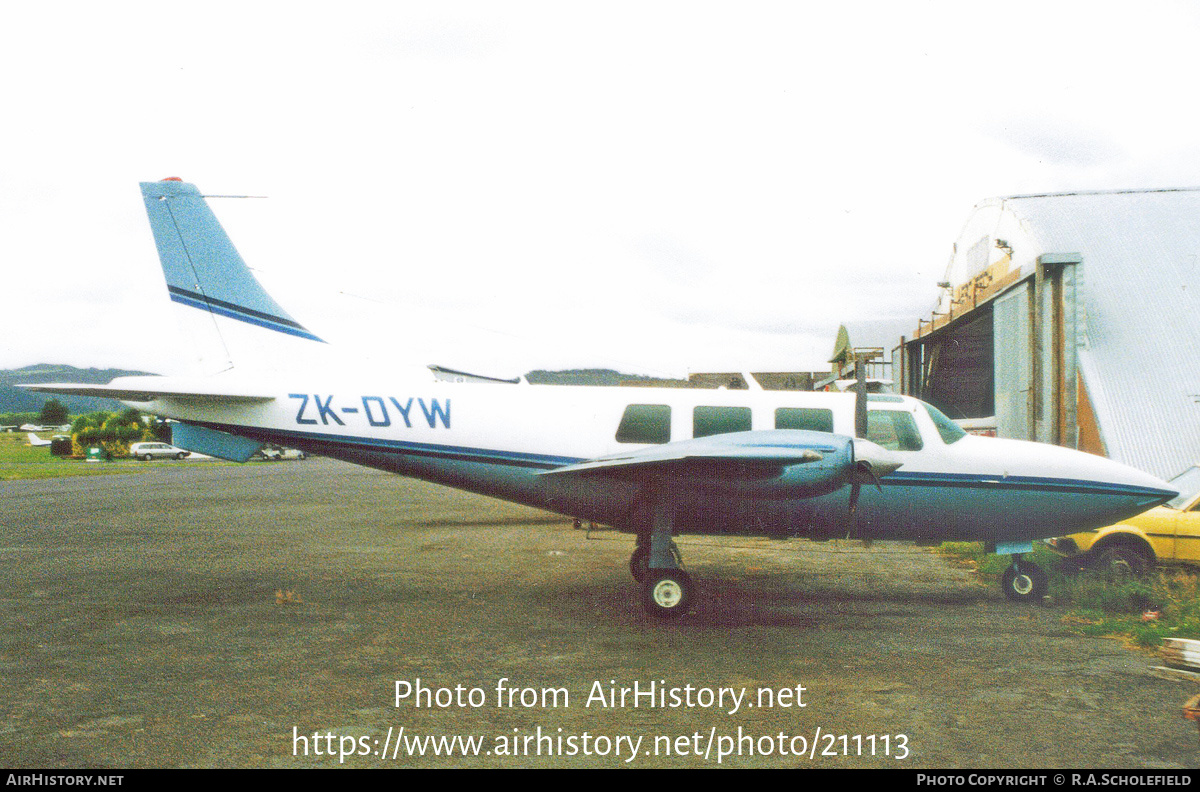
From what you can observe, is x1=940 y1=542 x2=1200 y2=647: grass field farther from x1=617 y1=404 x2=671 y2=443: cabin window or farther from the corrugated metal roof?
the corrugated metal roof

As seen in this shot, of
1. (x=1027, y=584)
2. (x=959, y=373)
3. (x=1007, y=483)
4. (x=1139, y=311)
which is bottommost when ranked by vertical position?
(x=1027, y=584)

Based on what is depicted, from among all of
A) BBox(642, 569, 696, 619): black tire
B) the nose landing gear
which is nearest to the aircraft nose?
BBox(642, 569, 696, 619): black tire

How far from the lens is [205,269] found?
10.6m

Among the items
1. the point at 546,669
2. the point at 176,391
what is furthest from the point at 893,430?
the point at 176,391

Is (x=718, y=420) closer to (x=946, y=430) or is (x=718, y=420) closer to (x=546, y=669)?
(x=946, y=430)

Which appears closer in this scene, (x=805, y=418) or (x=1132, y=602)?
(x=1132, y=602)

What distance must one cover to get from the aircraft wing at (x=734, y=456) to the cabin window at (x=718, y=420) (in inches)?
38.0

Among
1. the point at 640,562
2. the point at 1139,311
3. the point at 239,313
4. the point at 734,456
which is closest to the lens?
the point at 734,456

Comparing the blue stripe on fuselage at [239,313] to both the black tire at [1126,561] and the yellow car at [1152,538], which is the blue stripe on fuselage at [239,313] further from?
the black tire at [1126,561]

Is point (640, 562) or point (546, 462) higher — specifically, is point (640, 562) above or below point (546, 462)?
below

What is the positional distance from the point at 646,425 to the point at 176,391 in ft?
19.9

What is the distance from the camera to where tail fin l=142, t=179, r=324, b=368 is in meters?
10.4
